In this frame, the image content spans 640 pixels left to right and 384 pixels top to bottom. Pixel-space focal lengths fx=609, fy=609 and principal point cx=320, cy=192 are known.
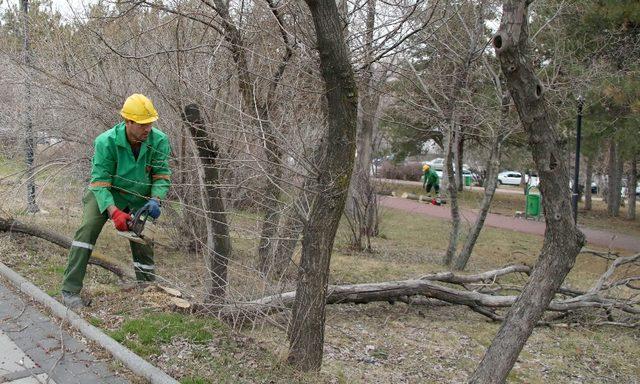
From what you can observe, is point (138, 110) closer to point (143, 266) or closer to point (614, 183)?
point (143, 266)

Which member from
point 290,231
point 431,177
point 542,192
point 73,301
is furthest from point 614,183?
point 73,301

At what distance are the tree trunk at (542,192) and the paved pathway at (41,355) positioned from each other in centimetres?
225

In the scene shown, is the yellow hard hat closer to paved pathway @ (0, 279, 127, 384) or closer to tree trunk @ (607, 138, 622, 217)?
paved pathway @ (0, 279, 127, 384)

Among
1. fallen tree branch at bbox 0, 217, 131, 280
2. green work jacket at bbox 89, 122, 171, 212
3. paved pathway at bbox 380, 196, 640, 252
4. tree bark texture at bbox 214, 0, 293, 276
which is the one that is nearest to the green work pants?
green work jacket at bbox 89, 122, 171, 212

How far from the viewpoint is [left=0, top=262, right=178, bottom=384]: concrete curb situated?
11.9 feet

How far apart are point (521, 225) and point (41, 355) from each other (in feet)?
59.1

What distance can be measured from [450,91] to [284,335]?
6596mm

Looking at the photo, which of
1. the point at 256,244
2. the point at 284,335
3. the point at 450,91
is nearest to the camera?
the point at 284,335

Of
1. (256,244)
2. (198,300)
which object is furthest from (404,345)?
(198,300)

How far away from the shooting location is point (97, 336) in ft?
13.6

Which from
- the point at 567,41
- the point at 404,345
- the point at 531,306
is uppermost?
the point at 567,41

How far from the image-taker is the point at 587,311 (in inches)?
266

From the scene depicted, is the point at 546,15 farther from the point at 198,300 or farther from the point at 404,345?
the point at 198,300

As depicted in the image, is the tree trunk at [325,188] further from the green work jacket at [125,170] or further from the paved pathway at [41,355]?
the green work jacket at [125,170]
